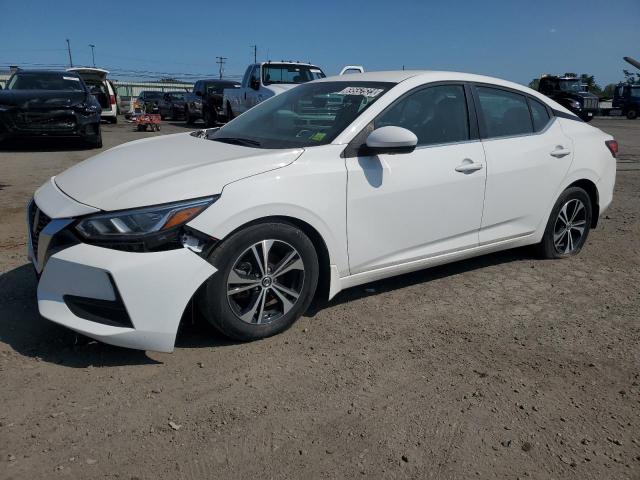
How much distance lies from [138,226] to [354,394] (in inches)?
53.9

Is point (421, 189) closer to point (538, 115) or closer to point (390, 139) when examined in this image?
point (390, 139)

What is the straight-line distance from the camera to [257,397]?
2740mm

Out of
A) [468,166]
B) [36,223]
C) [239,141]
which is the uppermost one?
[239,141]

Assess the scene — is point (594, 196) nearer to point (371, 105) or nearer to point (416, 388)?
point (371, 105)

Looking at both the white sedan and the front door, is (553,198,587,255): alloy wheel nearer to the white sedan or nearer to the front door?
the white sedan

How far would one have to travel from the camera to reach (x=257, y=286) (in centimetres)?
320

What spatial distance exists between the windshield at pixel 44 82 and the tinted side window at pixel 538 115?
9.95m

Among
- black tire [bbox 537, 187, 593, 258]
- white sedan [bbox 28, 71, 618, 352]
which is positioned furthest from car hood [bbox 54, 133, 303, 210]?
black tire [bbox 537, 187, 593, 258]

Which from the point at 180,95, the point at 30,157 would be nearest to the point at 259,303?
the point at 30,157

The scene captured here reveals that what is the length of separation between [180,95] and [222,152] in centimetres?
2428

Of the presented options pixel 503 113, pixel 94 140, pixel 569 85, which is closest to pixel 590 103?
pixel 569 85

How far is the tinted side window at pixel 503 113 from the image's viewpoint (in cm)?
425

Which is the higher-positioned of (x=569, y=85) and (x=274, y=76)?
(x=274, y=76)

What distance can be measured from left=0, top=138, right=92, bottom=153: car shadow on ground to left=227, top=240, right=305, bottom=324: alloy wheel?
9.71 metres
